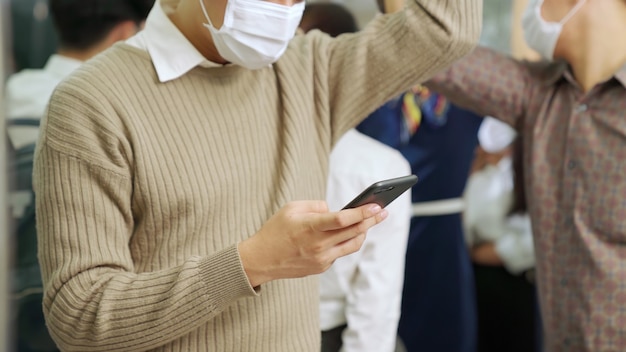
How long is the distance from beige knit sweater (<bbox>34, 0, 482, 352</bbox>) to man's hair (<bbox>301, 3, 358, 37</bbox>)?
1.98 ft

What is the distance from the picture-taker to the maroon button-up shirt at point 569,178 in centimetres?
158

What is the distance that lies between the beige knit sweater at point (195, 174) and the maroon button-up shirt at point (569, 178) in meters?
0.41

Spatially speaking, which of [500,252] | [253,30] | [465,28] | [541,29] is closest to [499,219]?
[500,252]

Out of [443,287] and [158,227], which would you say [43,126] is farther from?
[443,287]

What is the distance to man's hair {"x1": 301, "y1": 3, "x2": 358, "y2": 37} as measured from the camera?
1.94 meters

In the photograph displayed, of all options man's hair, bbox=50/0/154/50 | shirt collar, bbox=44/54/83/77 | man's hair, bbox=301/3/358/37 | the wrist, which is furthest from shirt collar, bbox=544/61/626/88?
shirt collar, bbox=44/54/83/77

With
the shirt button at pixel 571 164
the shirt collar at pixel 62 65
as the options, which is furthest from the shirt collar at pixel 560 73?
the shirt collar at pixel 62 65

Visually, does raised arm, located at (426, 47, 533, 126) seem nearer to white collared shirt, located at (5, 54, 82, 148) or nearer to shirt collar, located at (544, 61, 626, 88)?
shirt collar, located at (544, 61, 626, 88)

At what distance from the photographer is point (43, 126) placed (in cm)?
110

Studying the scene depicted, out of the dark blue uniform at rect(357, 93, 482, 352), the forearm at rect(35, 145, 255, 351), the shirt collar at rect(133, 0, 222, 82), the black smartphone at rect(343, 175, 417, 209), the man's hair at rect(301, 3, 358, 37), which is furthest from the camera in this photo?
the dark blue uniform at rect(357, 93, 482, 352)

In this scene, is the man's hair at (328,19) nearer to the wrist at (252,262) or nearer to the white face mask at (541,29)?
the white face mask at (541,29)

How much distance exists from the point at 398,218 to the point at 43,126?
963 millimetres

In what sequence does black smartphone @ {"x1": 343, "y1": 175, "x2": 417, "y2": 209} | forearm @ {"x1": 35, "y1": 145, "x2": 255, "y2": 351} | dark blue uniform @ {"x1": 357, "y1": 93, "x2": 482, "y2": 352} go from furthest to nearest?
dark blue uniform @ {"x1": 357, "y1": 93, "x2": 482, "y2": 352}
forearm @ {"x1": 35, "y1": 145, "x2": 255, "y2": 351}
black smartphone @ {"x1": 343, "y1": 175, "x2": 417, "y2": 209}

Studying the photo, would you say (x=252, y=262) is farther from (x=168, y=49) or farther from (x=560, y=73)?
(x=560, y=73)
